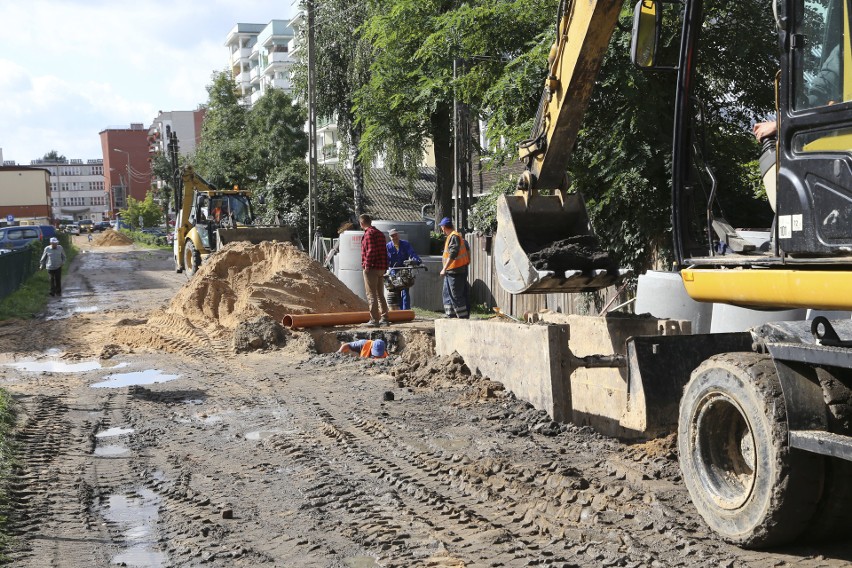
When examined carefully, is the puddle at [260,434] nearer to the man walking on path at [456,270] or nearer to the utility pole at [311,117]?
the man walking on path at [456,270]

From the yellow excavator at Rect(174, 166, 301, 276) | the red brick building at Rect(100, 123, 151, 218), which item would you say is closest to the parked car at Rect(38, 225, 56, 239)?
the yellow excavator at Rect(174, 166, 301, 276)

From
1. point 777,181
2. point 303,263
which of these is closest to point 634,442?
point 777,181

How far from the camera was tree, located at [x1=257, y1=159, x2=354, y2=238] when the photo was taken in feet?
121

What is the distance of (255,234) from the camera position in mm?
27125

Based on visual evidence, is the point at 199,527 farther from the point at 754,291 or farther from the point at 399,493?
the point at 754,291

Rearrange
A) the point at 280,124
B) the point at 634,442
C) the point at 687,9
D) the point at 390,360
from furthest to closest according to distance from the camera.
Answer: the point at 280,124, the point at 390,360, the point at 634,442, the point at 687,9

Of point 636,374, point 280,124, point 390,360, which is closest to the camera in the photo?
point 636,374

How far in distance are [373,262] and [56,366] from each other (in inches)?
→ 205

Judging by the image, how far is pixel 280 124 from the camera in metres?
52.8

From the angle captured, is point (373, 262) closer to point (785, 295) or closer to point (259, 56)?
point (785, 295)

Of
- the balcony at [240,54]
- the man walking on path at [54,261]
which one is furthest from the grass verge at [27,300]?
the balcony at [240,54]

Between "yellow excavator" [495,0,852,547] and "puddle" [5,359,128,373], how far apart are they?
1071 centimetres

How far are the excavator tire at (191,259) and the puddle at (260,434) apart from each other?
2100 cm

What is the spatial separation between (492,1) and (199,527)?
623 inches
